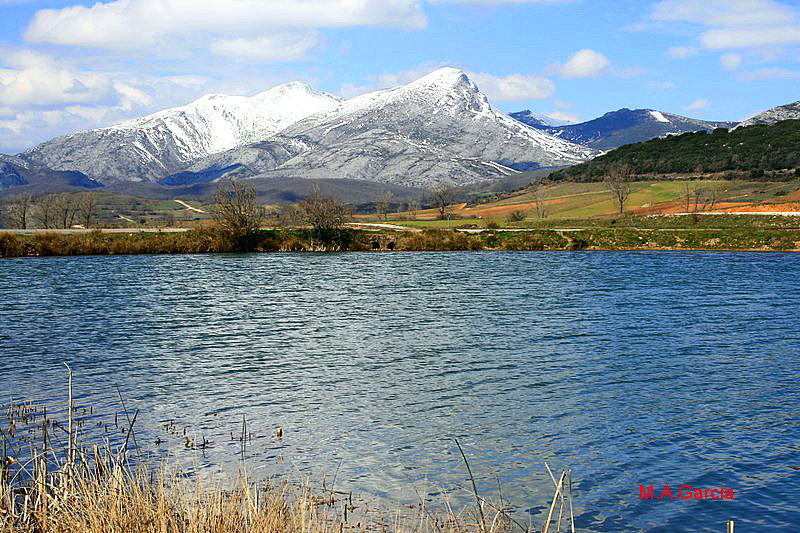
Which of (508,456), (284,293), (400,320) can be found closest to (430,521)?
(508,456)

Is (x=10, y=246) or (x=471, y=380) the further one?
(x=10, y=246)

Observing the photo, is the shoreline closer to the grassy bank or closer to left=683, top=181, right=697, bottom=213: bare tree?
the grassy bank

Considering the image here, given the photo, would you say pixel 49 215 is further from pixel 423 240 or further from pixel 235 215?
pixel 423 240

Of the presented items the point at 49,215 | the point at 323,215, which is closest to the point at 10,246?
the point at 323,215

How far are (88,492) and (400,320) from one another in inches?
1227

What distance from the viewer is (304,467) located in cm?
1833

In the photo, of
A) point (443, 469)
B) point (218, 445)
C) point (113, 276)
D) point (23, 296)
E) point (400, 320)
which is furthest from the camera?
point (113, 276)

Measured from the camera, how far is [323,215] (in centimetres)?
10888

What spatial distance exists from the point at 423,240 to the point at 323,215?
14.3 meters

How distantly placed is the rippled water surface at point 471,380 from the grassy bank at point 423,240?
41123 mm

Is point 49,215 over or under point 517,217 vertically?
over

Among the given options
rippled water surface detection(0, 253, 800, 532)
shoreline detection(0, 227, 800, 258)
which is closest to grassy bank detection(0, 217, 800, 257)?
shoreline detection(0, 227, 800, 258)

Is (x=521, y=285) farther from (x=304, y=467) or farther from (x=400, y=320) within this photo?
(x=304, y=467)

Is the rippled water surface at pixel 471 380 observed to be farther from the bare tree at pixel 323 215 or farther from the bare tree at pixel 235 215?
the bare tree at pixel 323 215
